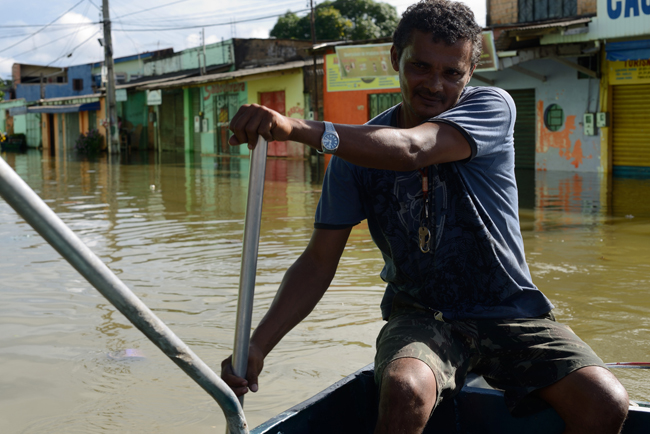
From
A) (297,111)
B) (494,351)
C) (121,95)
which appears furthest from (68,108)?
(494,351)

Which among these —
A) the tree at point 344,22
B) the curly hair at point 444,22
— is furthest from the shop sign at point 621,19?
the tree at point 344,22

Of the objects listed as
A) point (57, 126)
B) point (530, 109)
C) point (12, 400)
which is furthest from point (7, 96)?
point (12, 400)

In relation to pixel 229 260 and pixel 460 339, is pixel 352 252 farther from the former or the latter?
pixel 460 339

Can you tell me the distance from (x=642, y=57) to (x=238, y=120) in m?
12.5

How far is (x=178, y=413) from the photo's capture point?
3043 millimetres

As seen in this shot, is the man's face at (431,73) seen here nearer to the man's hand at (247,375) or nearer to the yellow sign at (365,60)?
the man's hand at (247,375)

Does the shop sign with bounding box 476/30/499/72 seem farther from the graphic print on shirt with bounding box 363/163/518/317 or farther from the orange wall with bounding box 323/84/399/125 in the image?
the graphic print on shirt with bounding box 363/163/518/317

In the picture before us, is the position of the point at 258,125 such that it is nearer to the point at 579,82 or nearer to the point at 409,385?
the point at 409,385

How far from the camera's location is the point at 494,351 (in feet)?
6.73

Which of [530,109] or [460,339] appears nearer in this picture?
[460,339]

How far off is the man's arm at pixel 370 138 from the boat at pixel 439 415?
2.41ft

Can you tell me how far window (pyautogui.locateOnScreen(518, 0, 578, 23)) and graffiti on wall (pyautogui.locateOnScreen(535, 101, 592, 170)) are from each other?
2.34 m

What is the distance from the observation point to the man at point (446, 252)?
1835 millimetres

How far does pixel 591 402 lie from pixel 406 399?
0.48 m
